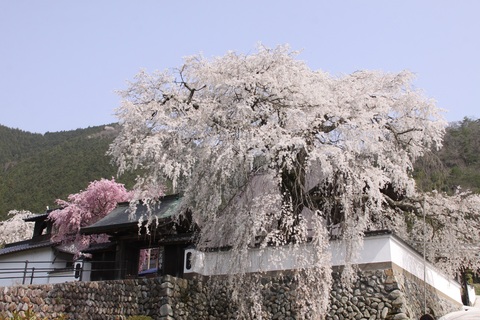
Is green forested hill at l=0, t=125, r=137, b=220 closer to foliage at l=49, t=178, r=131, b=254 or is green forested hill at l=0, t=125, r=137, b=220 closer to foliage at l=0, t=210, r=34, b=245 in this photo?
foliage at l=0, t=210, r=34, b=245

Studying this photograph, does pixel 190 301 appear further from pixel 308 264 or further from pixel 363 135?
→ pixel 363 135

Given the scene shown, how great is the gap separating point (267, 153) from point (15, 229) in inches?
1026

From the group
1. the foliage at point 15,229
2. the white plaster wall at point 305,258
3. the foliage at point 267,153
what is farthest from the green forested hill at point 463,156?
the foliage at point 15,229

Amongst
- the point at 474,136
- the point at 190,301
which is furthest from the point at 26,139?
the point at 190,301

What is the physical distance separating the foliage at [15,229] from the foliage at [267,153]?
75.3 feet

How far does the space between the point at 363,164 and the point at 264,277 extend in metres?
3.70

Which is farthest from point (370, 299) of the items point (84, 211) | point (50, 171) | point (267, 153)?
point (50, 171)

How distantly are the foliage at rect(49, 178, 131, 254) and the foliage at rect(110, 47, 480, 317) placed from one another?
38.7ft

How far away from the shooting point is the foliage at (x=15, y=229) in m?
31.6

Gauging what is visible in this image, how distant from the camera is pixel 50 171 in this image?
40.5 meters

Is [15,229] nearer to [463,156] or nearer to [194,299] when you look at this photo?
[194,299]

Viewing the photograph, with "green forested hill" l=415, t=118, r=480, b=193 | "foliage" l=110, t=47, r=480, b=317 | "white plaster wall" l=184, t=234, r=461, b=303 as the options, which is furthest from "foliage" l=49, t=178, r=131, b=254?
"green forested hill" l=415, t=118, r=480, b=193

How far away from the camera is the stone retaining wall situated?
10.9m

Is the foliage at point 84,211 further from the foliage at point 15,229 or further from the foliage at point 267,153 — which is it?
the foliage at point 267,153
